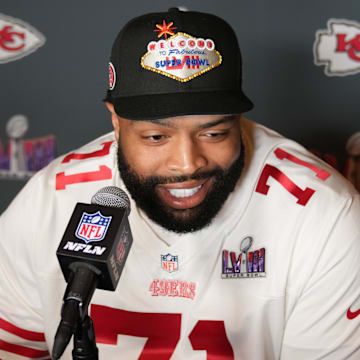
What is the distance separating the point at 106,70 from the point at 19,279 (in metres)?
0.87

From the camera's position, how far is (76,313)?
779 millimetres

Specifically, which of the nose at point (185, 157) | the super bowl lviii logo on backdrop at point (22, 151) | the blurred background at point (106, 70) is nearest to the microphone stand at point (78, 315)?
the nose at point (185, 157)

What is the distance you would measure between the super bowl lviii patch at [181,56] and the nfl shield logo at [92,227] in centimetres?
40

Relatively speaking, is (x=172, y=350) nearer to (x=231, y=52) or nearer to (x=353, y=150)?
(x=231, y=52)

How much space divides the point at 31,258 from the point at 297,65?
1037 mm

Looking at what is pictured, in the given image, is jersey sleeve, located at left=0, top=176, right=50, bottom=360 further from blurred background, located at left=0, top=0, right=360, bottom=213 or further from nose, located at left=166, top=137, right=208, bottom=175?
blurred background, located at left=0, top=0, right=360, bottom=213

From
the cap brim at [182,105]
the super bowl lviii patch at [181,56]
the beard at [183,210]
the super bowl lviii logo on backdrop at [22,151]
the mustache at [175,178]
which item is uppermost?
the super bowl lviii patch at [181,56]

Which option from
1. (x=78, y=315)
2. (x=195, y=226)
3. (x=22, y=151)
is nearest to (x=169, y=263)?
(x=195, y=226)

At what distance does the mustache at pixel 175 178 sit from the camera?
120 centimetres

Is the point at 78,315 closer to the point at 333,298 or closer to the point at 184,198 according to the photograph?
the point at 184,198

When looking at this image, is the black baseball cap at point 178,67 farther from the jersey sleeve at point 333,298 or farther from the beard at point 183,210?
the jersey sleeve at point 333,298

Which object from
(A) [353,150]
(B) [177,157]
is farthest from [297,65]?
(B) [177,157]

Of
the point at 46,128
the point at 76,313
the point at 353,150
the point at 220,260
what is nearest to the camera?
the point at 76,313

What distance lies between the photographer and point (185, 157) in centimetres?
117
